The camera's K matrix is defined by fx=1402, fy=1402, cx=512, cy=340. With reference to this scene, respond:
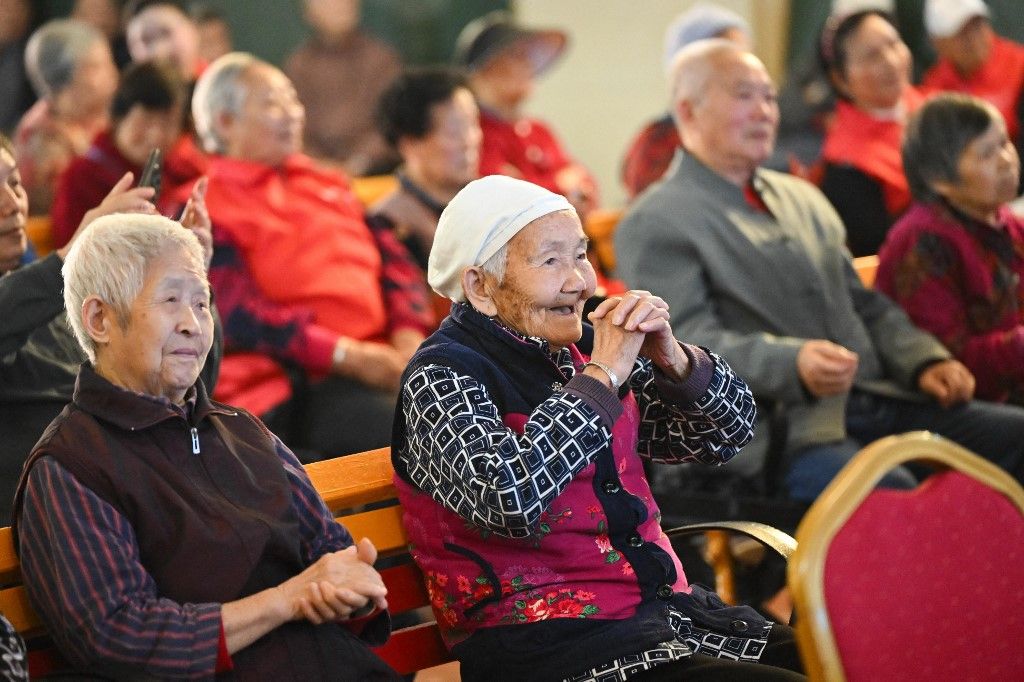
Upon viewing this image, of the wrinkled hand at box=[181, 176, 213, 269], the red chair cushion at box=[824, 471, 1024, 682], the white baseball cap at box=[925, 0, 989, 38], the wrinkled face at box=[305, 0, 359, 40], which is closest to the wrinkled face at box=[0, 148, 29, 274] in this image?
the wrinkled hand at box=[181, 176, 213, 269]

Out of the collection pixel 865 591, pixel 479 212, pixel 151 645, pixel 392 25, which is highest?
pixel 479 212

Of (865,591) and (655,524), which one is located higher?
(865,591)

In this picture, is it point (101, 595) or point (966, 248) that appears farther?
point (966, 248)

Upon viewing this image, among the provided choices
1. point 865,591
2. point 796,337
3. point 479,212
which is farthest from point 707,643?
point 796,337

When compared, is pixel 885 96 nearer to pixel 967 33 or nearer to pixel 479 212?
pixel 967 33

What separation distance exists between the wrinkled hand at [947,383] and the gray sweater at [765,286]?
28 mm

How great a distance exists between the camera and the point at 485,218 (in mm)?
2268

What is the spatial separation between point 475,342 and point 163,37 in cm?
412

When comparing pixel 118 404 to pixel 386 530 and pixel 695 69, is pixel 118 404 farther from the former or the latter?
pixel 695 69

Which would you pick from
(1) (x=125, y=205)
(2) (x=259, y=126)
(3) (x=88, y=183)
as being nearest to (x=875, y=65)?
(2) (x=259, y=126)

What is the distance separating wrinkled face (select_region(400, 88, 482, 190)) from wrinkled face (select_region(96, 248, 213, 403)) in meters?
2.10

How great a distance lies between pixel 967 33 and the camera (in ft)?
19.5

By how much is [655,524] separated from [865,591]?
61 centimetres

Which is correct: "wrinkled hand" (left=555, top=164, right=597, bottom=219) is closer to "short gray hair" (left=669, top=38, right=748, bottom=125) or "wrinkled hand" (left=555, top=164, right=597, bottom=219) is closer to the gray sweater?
"short gray hair" (left=669, top=38, right=748, bottom=125)
